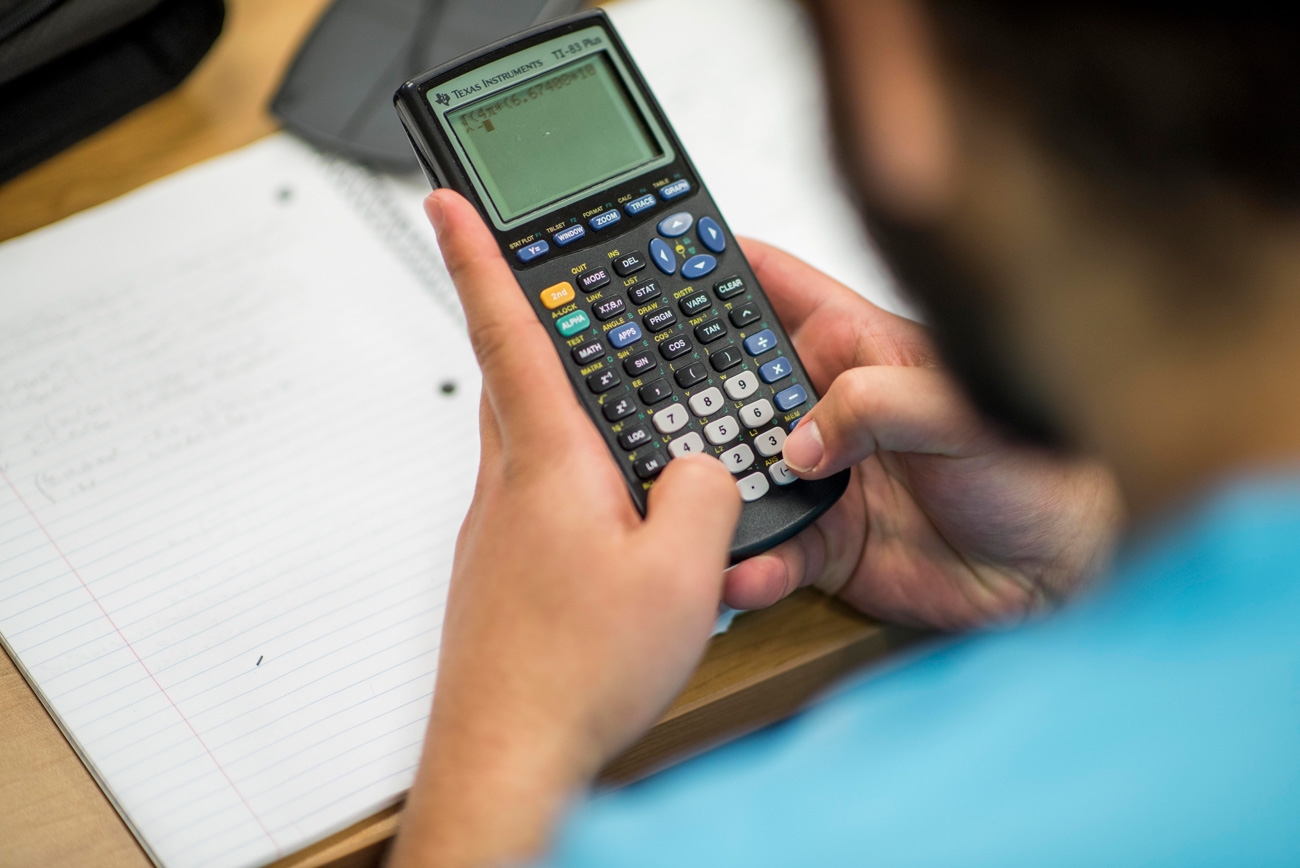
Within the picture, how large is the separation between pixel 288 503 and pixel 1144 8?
0.42 m

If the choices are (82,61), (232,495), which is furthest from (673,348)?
(82,61)

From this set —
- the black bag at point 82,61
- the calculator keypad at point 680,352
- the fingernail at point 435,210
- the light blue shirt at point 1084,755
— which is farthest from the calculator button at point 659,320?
the black bag at point 82,61

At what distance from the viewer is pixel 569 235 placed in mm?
456

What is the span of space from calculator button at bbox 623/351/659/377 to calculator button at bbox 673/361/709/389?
0.05 feet

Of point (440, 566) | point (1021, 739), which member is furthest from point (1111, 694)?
→ point (440, 566)

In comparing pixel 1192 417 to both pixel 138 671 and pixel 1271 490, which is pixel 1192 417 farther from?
pixel 138 671

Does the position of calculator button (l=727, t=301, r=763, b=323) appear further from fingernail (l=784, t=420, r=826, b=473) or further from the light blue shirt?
the light blue shirt

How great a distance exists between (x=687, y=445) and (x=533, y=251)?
127 millimetres

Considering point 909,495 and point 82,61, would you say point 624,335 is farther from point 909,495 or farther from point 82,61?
point 82,61

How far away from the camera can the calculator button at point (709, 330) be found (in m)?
0.45

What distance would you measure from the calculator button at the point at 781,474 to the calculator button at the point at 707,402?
4 cm

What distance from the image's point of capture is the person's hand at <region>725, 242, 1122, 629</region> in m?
0.39

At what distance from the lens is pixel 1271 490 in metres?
0.25

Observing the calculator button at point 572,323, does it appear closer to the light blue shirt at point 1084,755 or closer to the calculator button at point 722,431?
the calculator button at point 722,431
